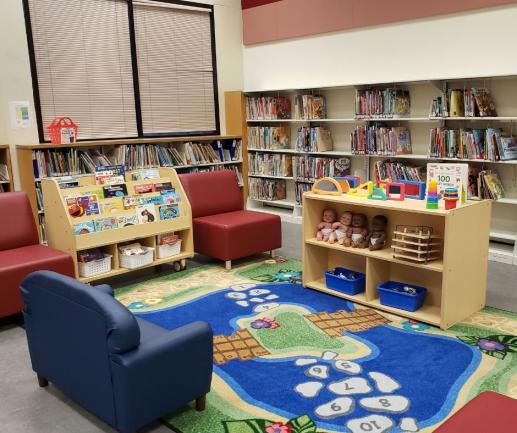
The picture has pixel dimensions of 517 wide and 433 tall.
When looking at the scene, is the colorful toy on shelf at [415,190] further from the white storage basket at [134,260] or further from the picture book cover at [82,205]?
the picture book cover at [82,205]

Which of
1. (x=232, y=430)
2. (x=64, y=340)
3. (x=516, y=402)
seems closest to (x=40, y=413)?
(x=64, y=340)

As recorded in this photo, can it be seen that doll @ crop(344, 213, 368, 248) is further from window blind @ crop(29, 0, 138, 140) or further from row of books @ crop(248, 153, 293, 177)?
window blind @ crop(29, 0, 138, 140)

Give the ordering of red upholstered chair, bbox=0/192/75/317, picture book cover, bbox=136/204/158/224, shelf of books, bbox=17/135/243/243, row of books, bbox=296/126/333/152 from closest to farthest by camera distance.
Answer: red upholstered chair, bbox=0/192/75/317 < picture book cover, bbox=136/204/158/224 < shelf of books, bbox=17/135/243/243 < row of books, bbox=296/126/333/152

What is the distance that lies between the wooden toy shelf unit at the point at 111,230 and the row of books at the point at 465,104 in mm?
2827

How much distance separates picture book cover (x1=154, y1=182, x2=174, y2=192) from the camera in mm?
5055

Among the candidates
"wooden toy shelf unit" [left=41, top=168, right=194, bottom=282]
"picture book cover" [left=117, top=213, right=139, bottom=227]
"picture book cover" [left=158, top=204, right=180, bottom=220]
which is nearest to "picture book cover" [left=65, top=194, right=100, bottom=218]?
"wooden toy shelf unit" [left=41, top=168, right=194, bottom=282]

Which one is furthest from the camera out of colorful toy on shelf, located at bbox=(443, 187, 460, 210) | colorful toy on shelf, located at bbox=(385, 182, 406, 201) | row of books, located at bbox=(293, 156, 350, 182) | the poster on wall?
row of books, located at bbox=(293, 156, 350, 182)

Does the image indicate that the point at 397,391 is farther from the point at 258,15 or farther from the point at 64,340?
the point at 258,15

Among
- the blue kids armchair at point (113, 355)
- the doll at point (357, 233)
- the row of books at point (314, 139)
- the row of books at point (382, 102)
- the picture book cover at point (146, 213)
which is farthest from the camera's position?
the row of books at point (314, 139)

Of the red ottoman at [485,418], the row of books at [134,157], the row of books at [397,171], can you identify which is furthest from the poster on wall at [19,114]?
the red ottoman at [485,418]

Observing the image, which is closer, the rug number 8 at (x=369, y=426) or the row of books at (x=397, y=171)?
the rug number 8 at (x=369, y=426)

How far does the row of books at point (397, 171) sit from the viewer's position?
228 inches

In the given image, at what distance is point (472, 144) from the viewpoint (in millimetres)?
5215

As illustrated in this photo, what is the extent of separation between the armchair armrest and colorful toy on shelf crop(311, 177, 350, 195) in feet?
6.90
